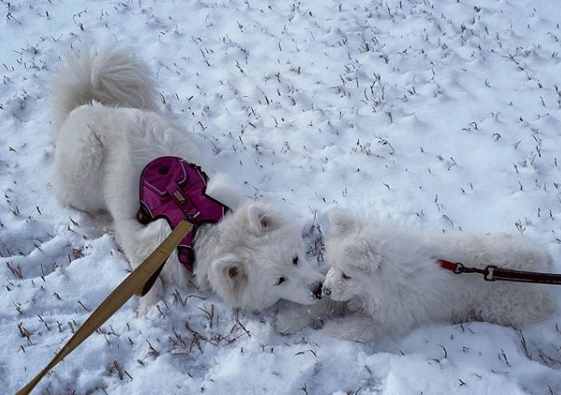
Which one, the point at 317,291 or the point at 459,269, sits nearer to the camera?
the point at 459,269

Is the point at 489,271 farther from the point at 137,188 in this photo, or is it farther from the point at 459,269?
the point at 137,188

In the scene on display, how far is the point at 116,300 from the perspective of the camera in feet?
9.91

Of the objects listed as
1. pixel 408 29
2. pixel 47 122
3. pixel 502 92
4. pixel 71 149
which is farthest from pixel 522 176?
pixel 47 122

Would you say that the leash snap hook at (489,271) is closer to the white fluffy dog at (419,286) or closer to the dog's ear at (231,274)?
the white fluffy dog at (419,286)

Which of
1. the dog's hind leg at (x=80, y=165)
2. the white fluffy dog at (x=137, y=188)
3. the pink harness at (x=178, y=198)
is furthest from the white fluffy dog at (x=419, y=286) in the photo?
the dog's hind leg at (x=80, y=165)

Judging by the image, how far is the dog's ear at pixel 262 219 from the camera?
3918 mm

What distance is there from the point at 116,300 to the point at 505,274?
2506 millimetres

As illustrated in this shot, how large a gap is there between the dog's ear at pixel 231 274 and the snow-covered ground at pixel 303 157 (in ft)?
0.86

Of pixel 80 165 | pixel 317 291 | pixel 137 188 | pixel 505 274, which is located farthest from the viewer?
pixel 80 165

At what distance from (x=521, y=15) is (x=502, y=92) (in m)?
1.82

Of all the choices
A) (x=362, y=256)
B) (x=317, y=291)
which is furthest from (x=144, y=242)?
(x=362, y=256)

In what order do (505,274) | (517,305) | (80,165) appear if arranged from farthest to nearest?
1. (80,165)
2. (517,305)
3. (505,274)

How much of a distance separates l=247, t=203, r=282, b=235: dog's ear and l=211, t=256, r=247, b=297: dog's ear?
288 millimetres

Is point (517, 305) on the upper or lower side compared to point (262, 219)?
lower
